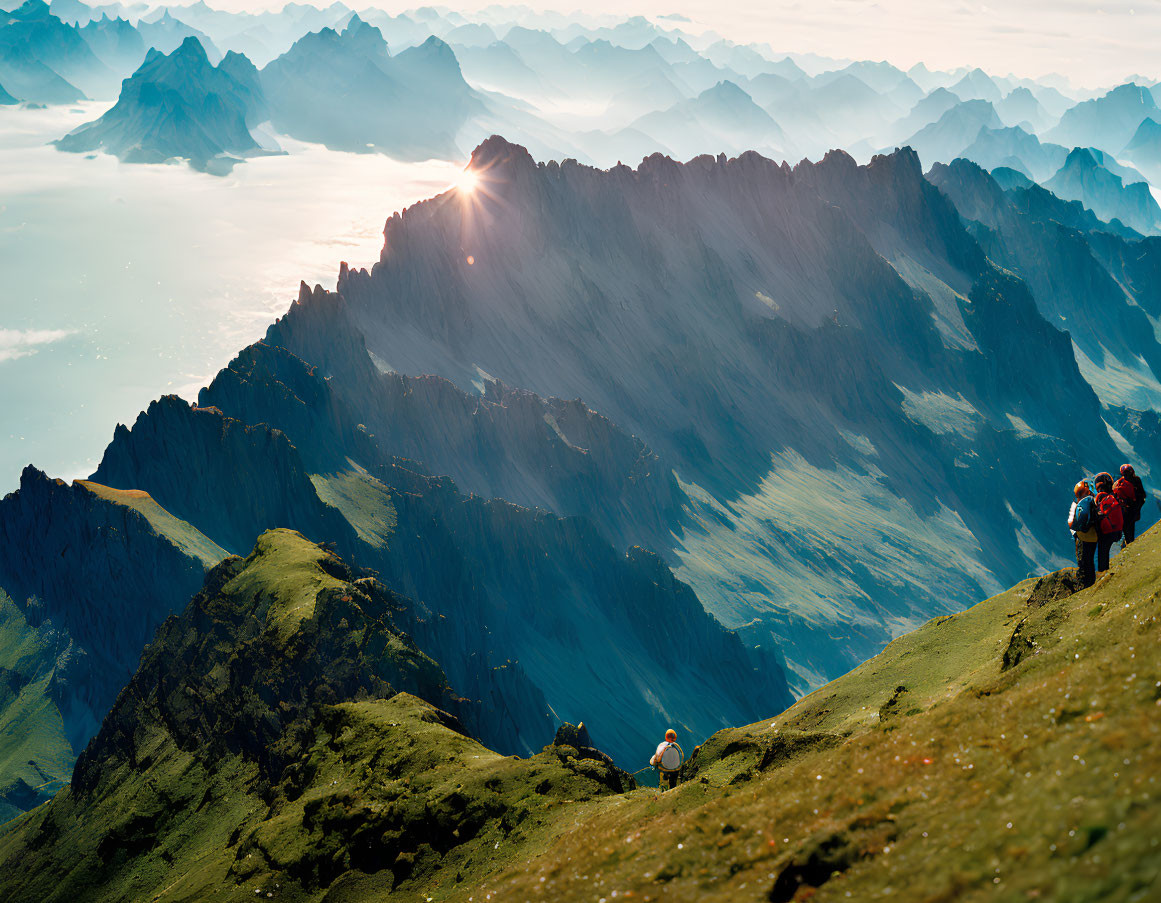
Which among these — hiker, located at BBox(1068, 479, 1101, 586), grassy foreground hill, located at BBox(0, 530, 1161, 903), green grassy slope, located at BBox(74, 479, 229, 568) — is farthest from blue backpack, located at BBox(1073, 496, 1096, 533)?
green grassy slope, located at BBox(74, 479, 229, 568)

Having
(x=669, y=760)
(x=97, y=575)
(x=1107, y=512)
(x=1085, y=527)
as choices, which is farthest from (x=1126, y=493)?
(x=97, y=575)

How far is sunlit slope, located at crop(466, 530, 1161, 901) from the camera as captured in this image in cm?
1798

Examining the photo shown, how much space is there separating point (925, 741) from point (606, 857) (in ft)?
37.2

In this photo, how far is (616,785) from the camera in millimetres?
47062

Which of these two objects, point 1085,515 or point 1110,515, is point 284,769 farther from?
point 1110,515

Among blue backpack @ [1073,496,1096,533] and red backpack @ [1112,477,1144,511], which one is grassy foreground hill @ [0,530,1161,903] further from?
blue backpack @ [1073,496,1096,533]

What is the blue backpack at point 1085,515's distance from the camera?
34656 mm

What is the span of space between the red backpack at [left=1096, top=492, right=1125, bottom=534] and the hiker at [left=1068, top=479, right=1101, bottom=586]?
326mm

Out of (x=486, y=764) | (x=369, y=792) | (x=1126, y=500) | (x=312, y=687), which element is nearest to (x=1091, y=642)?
(x=1126, y=500)

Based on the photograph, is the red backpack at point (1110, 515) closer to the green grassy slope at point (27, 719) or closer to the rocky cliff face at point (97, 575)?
the rocky cliff face at point (97, 575)

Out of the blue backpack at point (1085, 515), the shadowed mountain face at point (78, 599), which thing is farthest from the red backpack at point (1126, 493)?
the shadowed mountain face at point (78, 599)

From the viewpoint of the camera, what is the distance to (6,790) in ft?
366

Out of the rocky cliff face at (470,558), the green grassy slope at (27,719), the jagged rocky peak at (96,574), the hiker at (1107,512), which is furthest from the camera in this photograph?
the rocky cliff face at (470,558)

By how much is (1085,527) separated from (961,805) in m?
18.9
